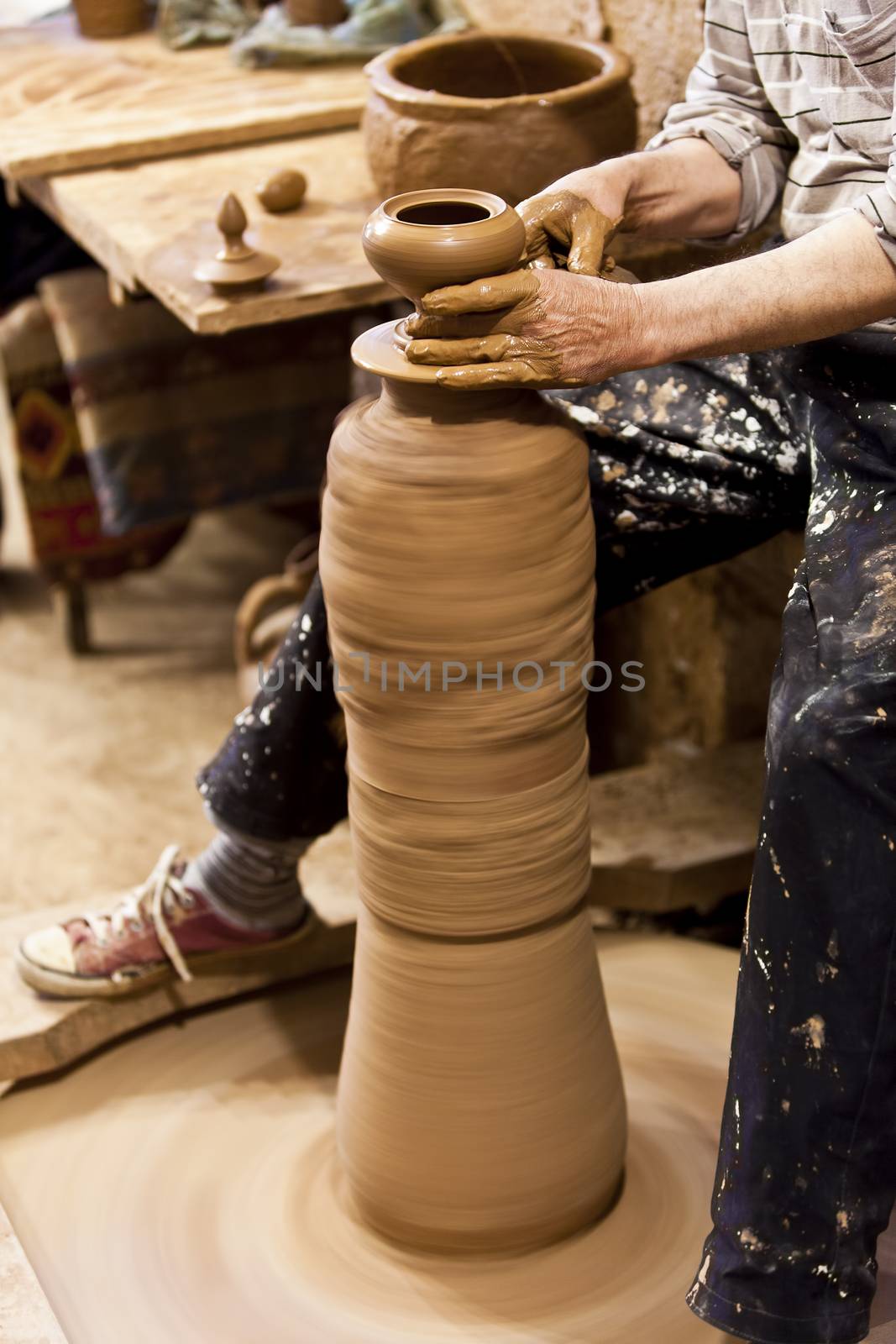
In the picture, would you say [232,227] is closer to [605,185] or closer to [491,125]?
[491,125]

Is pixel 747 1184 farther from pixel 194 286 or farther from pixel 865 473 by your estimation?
pixel 194 286

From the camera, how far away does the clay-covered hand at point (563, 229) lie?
161 centimetres

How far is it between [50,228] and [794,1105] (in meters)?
2.56

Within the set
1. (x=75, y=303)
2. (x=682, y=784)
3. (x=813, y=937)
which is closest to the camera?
(x=813, y=937)

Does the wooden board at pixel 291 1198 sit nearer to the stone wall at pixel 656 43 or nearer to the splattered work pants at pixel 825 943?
the splattered work pants at pixel 825 943

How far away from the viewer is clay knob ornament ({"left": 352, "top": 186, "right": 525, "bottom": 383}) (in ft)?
4.49

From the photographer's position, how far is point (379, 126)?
82.1 inches

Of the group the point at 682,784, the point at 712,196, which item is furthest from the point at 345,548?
the point at 682,784

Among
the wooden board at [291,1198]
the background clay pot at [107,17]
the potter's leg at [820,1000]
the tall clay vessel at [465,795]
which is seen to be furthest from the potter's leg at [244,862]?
the background clay pot at [107,17]

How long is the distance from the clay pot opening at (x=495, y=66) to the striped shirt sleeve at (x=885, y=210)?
784 mm

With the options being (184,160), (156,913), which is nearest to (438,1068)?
(156,913)

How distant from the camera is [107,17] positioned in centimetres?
309

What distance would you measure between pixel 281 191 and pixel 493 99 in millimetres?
344

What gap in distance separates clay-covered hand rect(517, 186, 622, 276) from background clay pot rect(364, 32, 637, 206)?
0.39m
